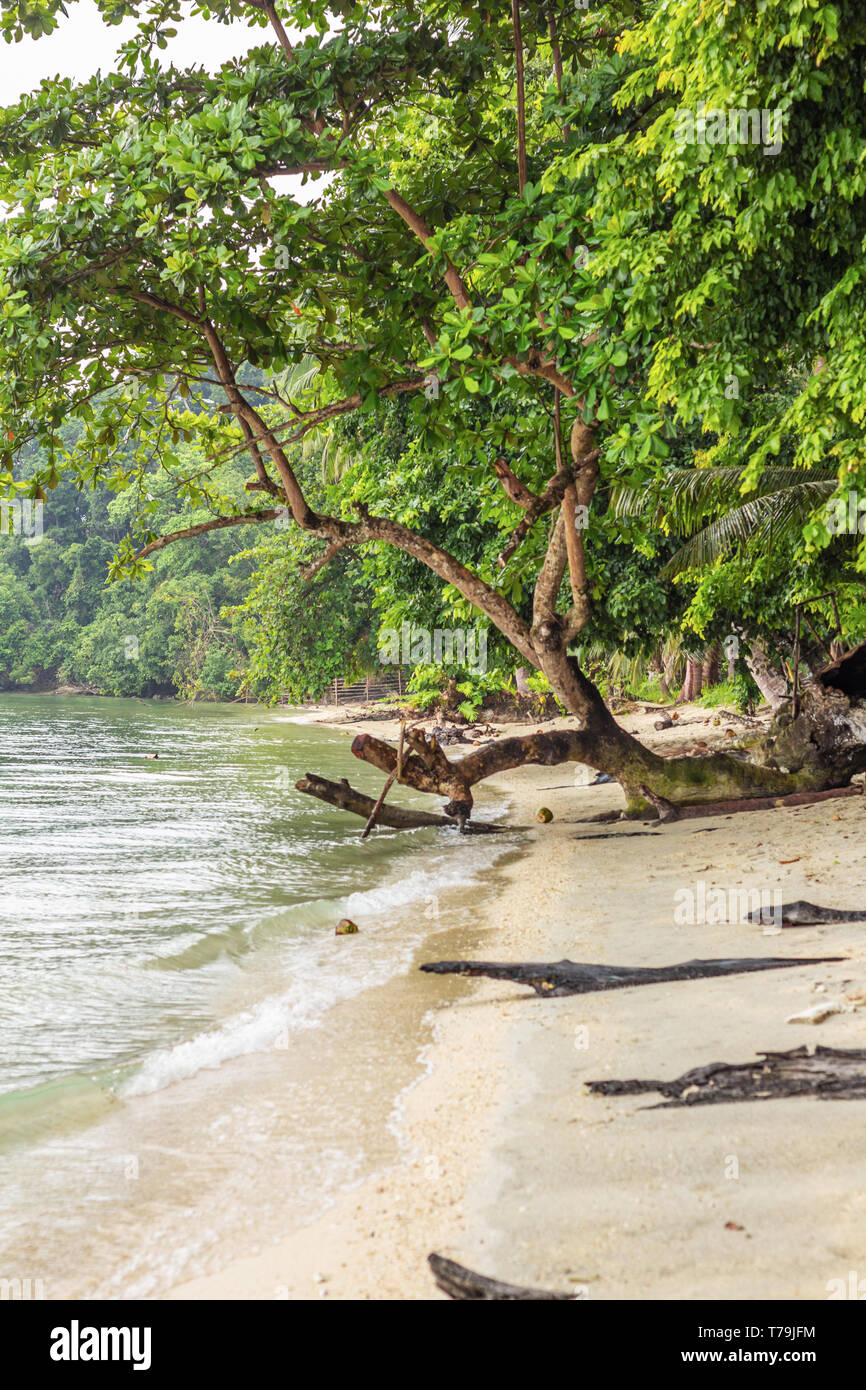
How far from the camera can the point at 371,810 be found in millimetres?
13383

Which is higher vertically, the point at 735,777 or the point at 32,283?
the point at 32,283

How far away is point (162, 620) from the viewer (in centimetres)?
6144

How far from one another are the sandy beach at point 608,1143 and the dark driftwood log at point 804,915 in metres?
0.11

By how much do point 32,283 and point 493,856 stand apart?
7771 millimetres

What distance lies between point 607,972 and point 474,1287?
10.9 feet

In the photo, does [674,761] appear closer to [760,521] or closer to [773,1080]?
[760,521]

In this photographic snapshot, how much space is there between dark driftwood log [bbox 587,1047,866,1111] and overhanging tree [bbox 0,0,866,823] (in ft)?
10.4

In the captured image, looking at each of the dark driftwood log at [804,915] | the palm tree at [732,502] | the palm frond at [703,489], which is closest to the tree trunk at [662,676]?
the palm tree at [732,502]

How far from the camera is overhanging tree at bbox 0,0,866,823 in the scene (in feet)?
18.8

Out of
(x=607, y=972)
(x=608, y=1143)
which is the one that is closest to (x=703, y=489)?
(x=607, y=972)

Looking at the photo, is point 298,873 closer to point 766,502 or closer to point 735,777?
point 735,777

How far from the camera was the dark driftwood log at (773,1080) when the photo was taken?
3.69 m

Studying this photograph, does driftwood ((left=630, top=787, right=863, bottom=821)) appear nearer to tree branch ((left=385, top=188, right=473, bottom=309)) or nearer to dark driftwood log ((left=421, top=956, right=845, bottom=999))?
dark driftwood log ((left=421, top=956, right=845, bottom=999))
